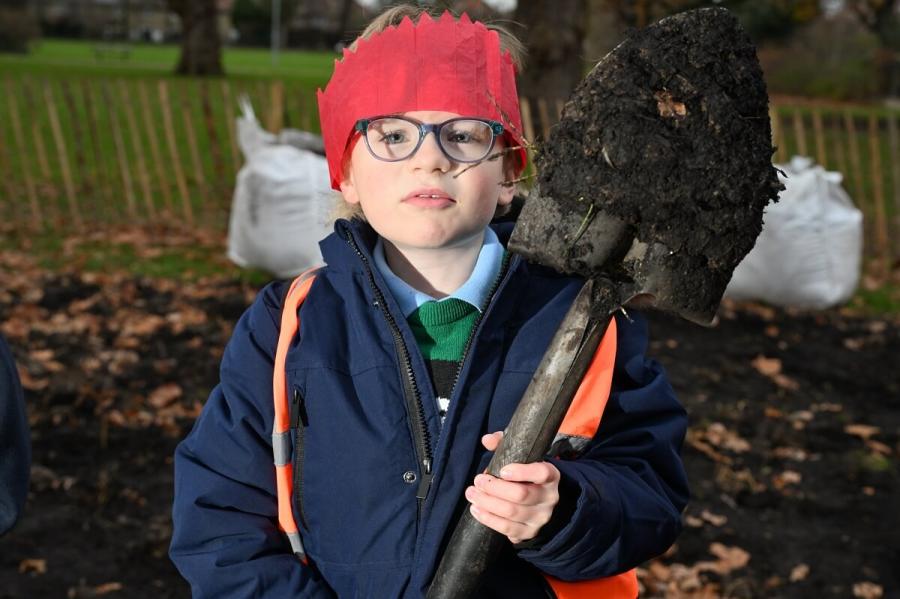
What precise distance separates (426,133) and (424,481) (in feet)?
1.86

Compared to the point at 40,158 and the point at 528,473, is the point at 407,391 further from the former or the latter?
the point at 40,158

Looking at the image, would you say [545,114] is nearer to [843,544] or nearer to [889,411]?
[889,411]

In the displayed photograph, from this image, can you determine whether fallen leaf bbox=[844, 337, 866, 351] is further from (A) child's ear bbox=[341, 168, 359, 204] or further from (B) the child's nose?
(B) the child's nose

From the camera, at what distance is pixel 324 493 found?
68.0 inches

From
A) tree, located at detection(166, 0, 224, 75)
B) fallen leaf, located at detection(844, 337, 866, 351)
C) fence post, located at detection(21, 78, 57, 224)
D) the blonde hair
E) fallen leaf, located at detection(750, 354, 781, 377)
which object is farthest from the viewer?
tree, located at detection(166, 0, 224, 75)

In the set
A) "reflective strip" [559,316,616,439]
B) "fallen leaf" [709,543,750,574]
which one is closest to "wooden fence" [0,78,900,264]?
"fallen leaf" [709,543,750,574]

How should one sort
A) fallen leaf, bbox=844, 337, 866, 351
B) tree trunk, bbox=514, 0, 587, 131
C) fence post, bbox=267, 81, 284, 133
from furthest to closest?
tree trunk, bbox=514, 0, 587, 131 < fence post, bbox=267, 81, 284, 133 < fallen leaf, bbox=844, 337, 866, 351

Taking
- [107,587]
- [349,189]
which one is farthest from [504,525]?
[107,587]

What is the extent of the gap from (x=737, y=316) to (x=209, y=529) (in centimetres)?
575

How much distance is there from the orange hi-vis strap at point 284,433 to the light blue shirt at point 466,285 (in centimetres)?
16

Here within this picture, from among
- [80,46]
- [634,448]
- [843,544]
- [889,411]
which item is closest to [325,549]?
[634,448]

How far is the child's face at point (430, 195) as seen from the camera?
171cm

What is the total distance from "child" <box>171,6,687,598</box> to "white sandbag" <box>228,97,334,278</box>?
5.07 meters

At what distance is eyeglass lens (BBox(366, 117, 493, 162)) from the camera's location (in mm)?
1739
